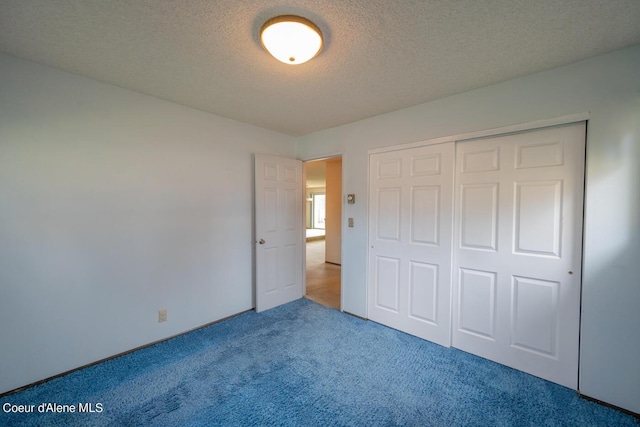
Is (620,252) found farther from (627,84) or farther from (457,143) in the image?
(457,143)

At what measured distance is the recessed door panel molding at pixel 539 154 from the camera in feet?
6.28

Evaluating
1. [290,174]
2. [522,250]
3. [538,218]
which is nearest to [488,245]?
[522,250]

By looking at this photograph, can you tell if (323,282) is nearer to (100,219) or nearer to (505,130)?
(100,219)

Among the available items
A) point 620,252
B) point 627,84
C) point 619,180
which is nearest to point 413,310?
point 620,252

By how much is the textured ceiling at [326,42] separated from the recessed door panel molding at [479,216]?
929 mm

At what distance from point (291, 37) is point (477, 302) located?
103 inches

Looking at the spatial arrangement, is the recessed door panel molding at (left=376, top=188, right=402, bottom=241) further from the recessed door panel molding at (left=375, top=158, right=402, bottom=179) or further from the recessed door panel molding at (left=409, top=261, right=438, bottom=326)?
the recessed door panel molding at (left=409, top=261, right=438, bottom=326)

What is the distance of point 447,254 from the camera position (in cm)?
243

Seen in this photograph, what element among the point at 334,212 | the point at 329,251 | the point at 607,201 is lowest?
the point at 329,251

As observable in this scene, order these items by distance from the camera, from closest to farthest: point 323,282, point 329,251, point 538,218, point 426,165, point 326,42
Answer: point 326,42 < point 538,218 < point 426,165 < point 323,282 < point 329,251

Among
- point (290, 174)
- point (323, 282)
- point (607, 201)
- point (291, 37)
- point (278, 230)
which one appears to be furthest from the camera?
point (323, 282)

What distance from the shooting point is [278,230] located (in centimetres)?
345

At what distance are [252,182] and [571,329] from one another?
11.1 feet

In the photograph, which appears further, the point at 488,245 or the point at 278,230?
the point at 278,230
